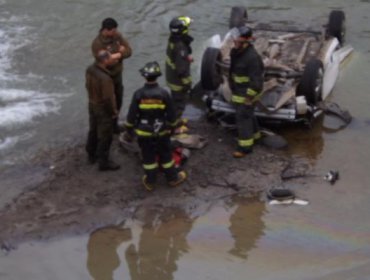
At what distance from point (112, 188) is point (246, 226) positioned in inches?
74.8

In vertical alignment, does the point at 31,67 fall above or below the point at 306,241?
above

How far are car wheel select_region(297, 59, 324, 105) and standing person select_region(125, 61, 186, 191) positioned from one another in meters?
2.71

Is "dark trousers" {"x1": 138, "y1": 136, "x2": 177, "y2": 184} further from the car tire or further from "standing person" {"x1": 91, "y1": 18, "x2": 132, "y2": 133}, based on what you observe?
the car tire

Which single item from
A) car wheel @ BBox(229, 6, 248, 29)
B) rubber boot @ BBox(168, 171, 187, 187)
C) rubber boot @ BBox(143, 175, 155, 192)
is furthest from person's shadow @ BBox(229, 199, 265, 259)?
car wheel @ BBox(229, 6, 248, 29)

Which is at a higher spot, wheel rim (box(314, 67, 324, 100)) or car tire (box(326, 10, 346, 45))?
car tire (box(326, 10, 346, 45))

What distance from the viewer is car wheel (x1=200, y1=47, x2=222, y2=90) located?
392 inches

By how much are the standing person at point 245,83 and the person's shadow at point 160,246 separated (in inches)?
68.2

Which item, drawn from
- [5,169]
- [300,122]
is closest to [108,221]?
[5,169]

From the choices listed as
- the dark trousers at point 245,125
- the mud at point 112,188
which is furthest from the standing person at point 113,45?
the dark trousers at point 245,125

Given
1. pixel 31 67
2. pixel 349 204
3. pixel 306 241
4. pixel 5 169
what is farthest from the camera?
pixel 31 67

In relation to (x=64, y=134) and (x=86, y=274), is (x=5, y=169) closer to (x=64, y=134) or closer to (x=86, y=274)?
(x=64, y=134)

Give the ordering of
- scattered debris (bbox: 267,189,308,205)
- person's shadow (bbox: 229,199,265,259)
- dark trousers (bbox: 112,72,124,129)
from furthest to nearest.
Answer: dark trousers (bbox: 112,72,124,129) < scattered debris (bbox: 267,189,308,205) < person's shadow (bbox: 229,199,265,259)

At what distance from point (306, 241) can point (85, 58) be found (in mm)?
7249

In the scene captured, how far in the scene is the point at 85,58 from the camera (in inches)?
511
